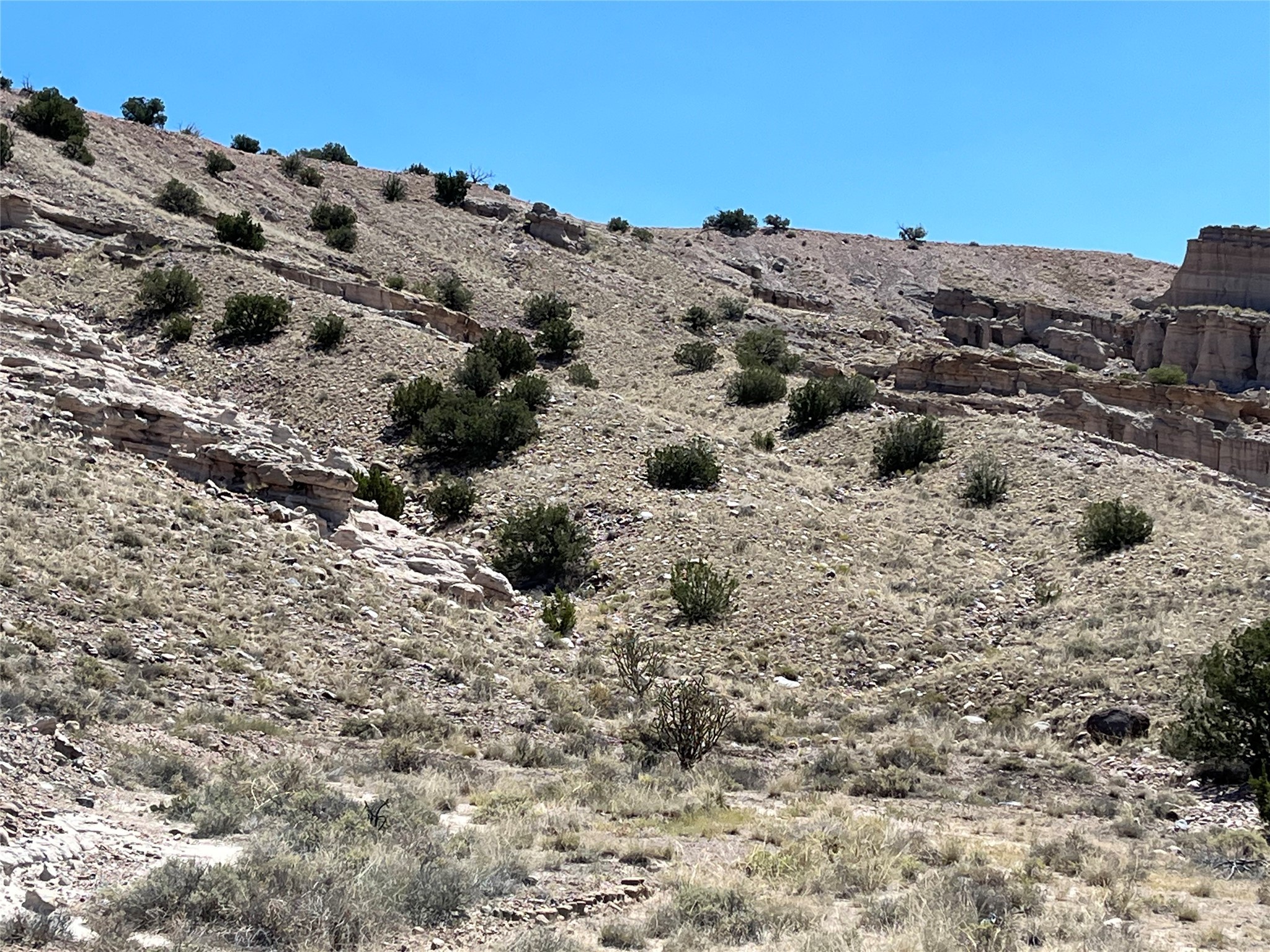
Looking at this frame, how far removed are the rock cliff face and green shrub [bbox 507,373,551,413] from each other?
49167 millimetres

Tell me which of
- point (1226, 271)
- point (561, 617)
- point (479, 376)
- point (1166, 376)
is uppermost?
point (1226, 271)

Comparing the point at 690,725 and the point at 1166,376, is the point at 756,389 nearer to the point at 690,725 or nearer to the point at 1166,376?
the point at 690,725

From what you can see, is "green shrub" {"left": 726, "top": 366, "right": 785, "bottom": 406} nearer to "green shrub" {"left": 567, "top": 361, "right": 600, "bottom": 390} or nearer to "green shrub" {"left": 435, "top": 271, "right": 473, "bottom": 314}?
"green shrub" {"left": 567, "top": 361, "right": 600, "bottom": 390}

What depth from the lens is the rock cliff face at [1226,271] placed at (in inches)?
2594

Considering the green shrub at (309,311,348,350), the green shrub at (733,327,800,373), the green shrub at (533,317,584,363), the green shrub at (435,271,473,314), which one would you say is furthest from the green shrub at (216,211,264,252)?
the green shrub at (733,327,800,373)

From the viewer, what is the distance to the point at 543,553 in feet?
72.4

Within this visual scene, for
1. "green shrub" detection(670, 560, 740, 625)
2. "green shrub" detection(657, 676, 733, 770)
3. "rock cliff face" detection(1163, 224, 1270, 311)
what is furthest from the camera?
"rock cliff face" detection(1163, 224, 1270, 311)

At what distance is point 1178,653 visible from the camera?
1675 centimetres

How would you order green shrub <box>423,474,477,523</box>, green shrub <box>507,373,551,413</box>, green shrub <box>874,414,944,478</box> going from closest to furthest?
green shrub <box>423,474,477,523</box> < green shrub <box>874,414,944,478</box> < green shrub <box>507,373,551,413</box>

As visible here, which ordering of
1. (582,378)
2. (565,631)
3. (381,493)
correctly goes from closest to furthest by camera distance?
1. (565,631)
2. (381,493)
3. (582,378)

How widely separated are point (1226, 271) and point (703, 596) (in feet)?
193

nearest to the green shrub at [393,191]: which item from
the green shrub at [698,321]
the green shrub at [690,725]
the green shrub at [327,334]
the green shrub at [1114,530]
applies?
the green shrub at [698,321]

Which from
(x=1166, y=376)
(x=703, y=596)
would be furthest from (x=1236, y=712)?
(x=1166, y=376)

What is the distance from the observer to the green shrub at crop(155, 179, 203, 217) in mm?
39250
